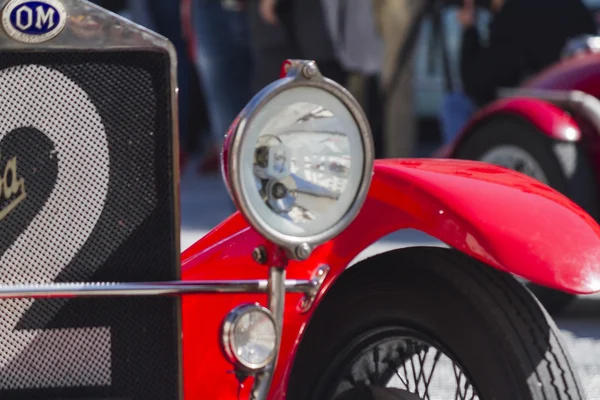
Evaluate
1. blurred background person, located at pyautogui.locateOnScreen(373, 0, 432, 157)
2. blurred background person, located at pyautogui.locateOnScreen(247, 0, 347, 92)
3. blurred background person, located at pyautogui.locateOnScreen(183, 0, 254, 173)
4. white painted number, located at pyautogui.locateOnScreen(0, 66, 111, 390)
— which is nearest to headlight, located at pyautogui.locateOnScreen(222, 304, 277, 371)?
white painted number, located at pyautogui.locateOnScreen(0, 66, 111, 390)

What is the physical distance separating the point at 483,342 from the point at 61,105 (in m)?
0.78

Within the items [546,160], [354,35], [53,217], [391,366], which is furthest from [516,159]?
[53,217]

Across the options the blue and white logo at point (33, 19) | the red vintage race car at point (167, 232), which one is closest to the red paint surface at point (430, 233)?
the red vintage race car at point (167, 232)

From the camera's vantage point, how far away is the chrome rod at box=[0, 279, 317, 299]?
2451 mm

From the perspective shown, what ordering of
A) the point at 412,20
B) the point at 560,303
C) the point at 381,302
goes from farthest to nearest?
the point at 412,20 < the point at 560,303 < the point at 381,302

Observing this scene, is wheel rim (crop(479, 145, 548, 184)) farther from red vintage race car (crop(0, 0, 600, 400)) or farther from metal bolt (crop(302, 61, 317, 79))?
metal bolt (crop(302, 61, 317, 79))

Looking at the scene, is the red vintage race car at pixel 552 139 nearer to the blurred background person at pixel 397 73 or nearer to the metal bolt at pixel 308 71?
the metal bolt at pixel 308 71

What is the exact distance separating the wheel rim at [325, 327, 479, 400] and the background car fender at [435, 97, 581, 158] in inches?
114

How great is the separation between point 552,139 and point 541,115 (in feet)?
0.37

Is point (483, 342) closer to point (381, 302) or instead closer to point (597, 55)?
point (381, 302)

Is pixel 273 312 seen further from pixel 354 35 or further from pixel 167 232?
pixel 354 35

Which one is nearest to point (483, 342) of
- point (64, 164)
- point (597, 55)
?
point (64, 164)

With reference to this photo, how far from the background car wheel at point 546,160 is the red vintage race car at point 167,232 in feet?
9.19

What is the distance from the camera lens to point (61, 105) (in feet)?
8.20
